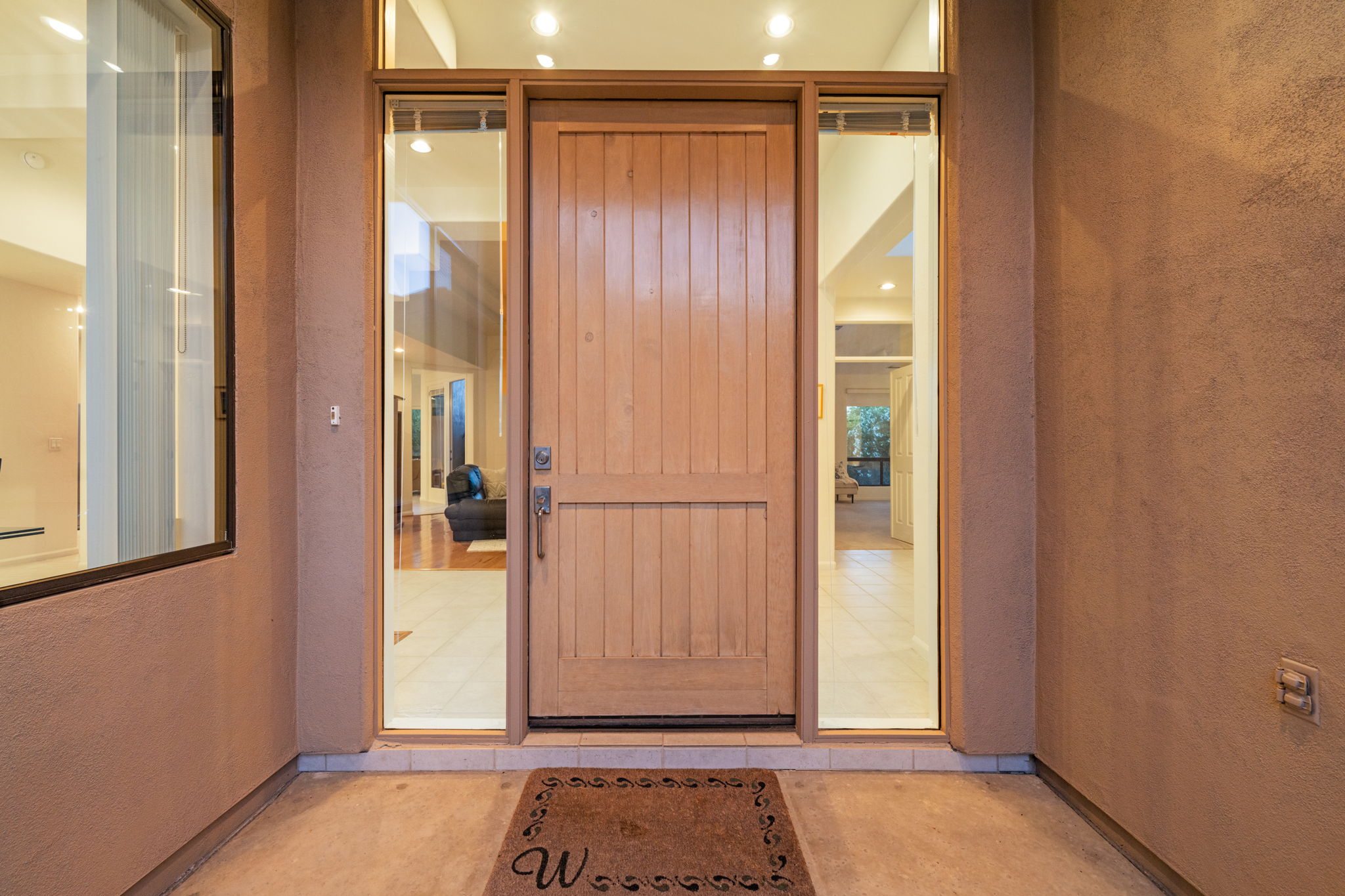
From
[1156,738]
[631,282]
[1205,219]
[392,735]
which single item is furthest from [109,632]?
[1205,219]

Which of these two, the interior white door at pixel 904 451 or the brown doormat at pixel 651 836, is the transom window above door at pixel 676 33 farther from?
the brown doormat at pixel 651 836

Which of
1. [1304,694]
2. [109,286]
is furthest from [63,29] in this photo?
[1304,694]

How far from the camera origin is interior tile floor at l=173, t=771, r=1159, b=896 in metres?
1.41

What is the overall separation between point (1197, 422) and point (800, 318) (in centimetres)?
115

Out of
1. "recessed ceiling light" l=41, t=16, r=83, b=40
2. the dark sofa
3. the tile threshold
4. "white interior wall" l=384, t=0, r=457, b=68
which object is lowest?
the tile threshold

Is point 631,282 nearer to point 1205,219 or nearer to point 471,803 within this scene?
point 1205,219

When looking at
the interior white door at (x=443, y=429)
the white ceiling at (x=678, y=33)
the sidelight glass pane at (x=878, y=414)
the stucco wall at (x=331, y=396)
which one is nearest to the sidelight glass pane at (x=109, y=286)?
the stucco wall at (x=331, y=396)

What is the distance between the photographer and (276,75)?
1.76 meters

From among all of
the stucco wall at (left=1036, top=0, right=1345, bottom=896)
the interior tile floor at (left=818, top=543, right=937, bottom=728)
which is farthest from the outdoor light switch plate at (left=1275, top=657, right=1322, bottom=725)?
the interior tile floor at (left=818, top=543, right=937, bottom=728)

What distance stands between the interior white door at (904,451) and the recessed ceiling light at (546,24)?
1.97 m

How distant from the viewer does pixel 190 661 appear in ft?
4.79

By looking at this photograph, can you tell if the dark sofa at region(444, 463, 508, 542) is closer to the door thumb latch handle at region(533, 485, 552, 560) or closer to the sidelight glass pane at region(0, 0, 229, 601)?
the door thumb latch handle at region(533, 485, 552, 560)

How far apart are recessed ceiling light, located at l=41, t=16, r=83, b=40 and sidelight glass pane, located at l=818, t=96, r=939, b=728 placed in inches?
83.5

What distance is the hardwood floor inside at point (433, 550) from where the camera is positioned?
198 cm
